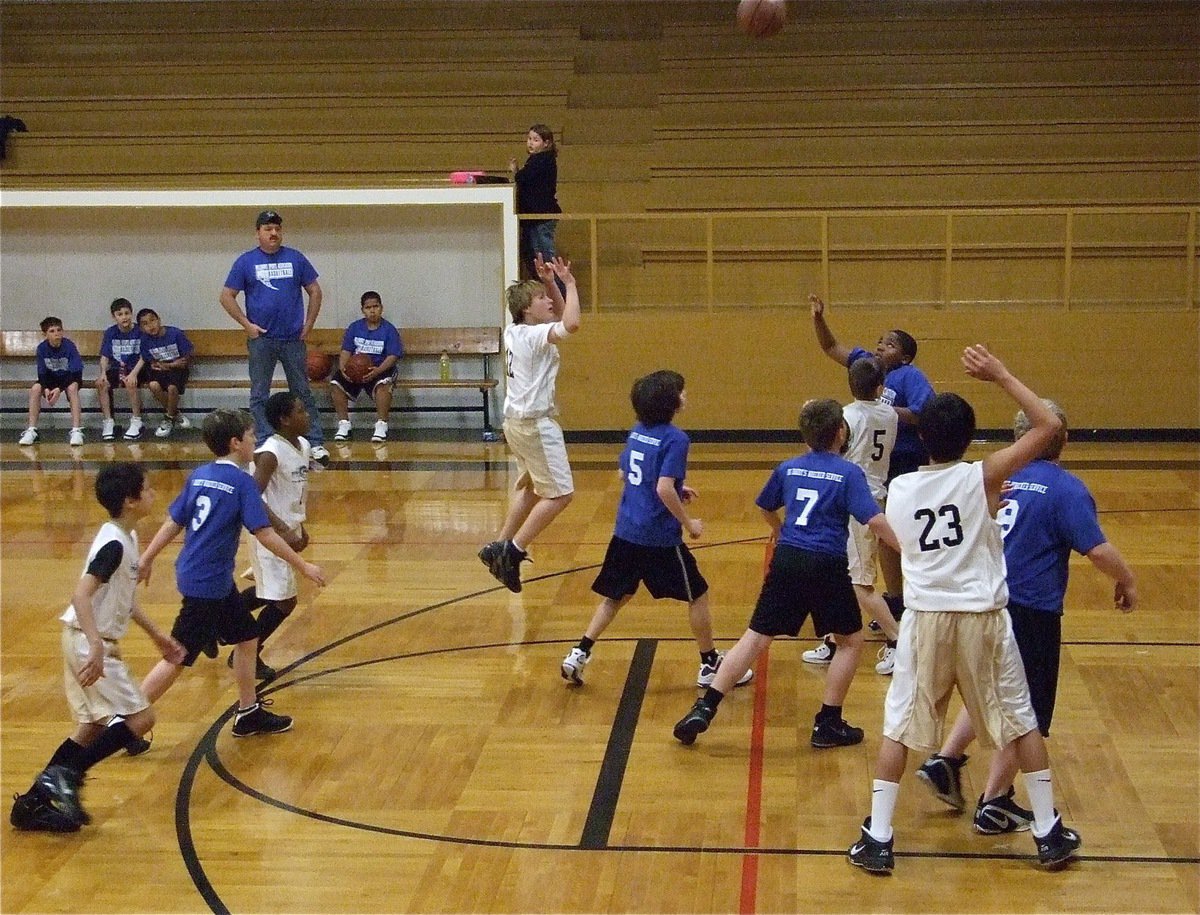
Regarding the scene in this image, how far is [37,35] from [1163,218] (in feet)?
41.4

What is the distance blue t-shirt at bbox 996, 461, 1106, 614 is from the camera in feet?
15.5

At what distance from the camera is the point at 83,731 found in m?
5.12

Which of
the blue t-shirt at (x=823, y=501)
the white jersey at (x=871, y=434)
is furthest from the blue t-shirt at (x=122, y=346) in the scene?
the blue t-shirt at (x=823, y=501)

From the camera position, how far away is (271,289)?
11.4 metres

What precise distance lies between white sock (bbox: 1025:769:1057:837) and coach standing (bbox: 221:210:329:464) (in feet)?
26.1

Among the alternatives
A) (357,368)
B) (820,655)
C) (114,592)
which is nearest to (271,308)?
(357,368)

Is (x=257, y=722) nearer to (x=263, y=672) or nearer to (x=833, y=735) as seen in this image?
(x=263, y=672)

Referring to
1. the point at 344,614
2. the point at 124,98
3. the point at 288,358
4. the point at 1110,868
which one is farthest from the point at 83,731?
the point at 124,98

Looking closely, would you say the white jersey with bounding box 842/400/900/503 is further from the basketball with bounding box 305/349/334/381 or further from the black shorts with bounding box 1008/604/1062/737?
the basketball with bounding box 305/349/334/381

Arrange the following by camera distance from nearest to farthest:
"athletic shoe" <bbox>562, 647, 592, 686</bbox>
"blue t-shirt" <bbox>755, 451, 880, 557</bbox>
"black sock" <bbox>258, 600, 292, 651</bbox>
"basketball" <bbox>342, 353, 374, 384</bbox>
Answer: "blue t-shirt" <bbox>755, 451, 880, 557</bbox>
"black sock" <bbox>258, 600, 292, 651</bbox>
"athletic shoe" <bbox>562, 647, 592, 686</bbox>
"basketball" <bbox>342, 353, 374, 384</bbox>

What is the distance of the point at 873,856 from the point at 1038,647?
2.87 feet

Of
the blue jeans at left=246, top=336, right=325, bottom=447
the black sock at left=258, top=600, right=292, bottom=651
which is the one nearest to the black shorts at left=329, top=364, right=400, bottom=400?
the blue jeans at left=246, top=336, right=325, bottom=447

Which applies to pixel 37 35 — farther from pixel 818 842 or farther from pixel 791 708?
pixel 818 842

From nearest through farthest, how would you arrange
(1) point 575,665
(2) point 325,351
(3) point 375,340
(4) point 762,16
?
(1) point 575,665 < (4) point 762,16 < (3) point 375,340 < (2) point 325,351
